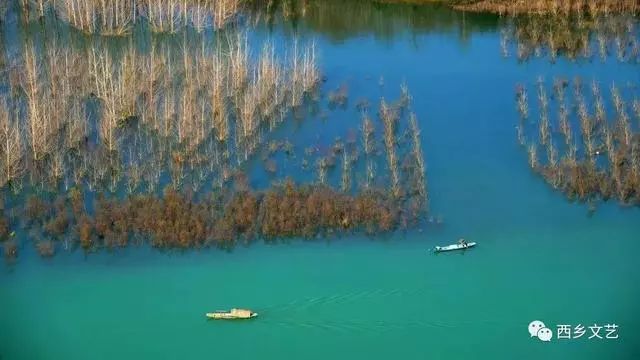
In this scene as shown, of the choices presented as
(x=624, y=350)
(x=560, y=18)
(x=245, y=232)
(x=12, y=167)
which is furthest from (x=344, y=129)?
(x=560, y=18)

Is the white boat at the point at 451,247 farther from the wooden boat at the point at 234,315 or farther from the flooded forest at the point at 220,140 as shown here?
the wooden boat at the point at 234,315

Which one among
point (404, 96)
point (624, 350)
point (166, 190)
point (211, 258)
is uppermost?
point (404, 96)

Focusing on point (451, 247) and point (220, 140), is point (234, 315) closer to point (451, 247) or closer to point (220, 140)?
point (451, 247)

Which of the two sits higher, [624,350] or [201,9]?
[201,9]

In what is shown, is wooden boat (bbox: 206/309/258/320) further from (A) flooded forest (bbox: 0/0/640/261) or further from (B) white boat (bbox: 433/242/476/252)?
(B) white boat (bbox: 433/242/476/252)

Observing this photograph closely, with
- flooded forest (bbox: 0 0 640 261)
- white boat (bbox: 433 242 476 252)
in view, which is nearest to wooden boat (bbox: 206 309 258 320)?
flooded forest (bbox: 0 0 640 261)

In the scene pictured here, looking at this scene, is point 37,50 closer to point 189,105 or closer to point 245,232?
point 189,105

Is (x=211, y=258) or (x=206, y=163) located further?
(x=206, y=163)

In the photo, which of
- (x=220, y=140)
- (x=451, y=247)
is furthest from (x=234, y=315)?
(x=220, y=140)
